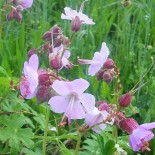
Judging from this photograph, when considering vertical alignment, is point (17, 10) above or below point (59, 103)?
above

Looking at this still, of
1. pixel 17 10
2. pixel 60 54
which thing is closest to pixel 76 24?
pixel 60 54

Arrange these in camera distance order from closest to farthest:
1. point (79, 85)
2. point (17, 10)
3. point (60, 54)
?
point (79, 85) → point (60, 54) → point (17, 10)

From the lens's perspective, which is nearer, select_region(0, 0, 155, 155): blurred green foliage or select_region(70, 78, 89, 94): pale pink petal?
select_region(70, 78, 89, 94): pale pink petal

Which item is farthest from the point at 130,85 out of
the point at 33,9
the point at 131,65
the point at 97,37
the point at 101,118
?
the point at 101,118

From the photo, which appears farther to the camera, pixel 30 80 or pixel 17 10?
pixel 17 10

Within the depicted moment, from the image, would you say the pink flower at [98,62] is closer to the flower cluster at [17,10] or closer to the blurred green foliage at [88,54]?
the blurred green foliage at [88,54]

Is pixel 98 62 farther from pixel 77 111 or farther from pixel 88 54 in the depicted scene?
pixel 88 54

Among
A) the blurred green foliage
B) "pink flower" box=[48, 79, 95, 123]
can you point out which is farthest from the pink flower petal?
the blurred green foliage

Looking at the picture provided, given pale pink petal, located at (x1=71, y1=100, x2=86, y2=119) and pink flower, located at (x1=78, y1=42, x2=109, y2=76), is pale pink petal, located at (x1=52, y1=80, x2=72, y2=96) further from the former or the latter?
pink flower, located at (x1=78, y1=42, x2=109, y2=76)
